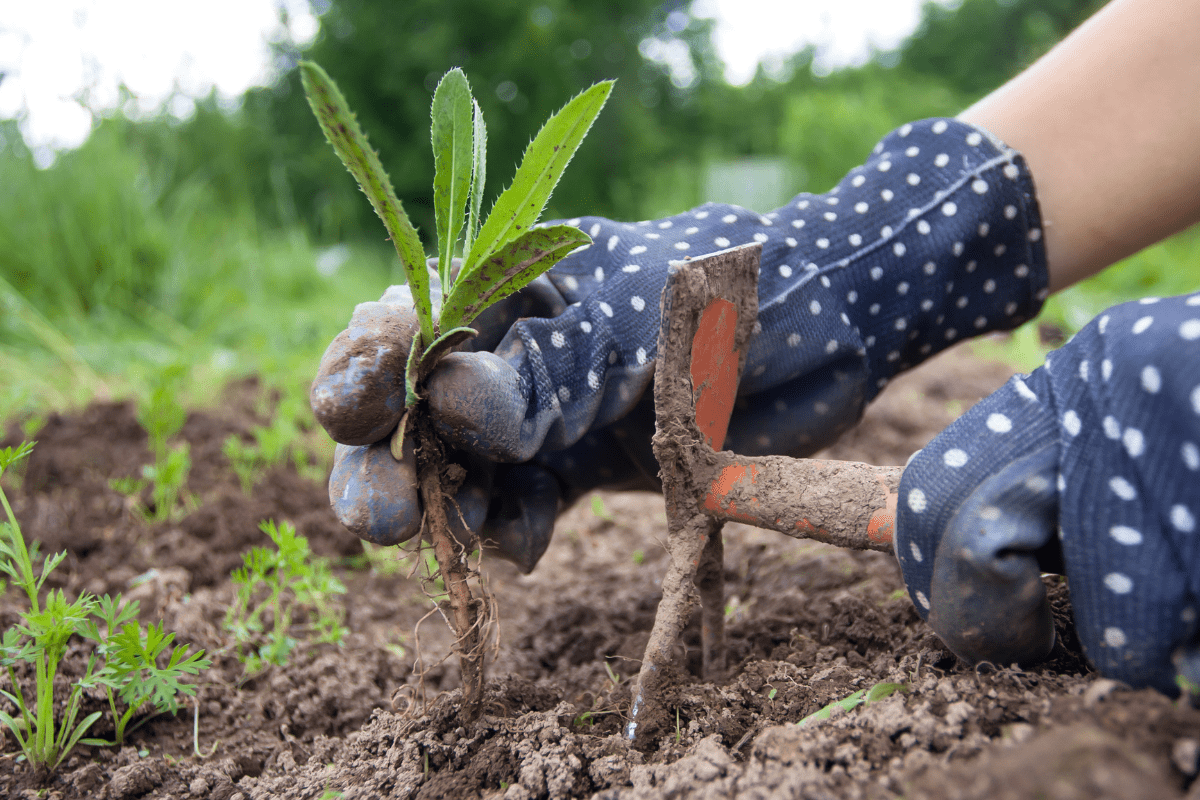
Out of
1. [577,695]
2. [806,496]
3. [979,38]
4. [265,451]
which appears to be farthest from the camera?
[979,38]

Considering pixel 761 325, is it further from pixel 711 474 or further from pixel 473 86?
pixel 473 86

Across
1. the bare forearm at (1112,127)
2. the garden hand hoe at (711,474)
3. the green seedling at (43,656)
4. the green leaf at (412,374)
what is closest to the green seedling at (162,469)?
the green seedling at (43,656)

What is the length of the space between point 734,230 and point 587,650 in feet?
2.81

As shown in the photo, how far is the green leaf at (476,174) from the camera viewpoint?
985mm

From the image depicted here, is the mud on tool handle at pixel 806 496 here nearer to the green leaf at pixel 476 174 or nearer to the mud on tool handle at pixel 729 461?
the mud on tool handle at pixel 729 461

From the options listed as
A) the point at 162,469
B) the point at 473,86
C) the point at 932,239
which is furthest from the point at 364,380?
the point at 473,86

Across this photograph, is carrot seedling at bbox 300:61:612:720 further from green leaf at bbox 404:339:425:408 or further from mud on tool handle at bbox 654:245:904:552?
mud on tool handle at bbox 654:245:904:552

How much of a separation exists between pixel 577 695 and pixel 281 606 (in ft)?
2.44

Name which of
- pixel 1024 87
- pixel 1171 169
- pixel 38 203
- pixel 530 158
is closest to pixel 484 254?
pixel 530 158

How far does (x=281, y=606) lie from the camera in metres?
1.53

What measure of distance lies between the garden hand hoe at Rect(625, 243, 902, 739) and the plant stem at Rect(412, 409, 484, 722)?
0.77ft

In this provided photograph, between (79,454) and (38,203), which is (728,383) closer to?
(79,454)

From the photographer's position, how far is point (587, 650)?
140 centimetres

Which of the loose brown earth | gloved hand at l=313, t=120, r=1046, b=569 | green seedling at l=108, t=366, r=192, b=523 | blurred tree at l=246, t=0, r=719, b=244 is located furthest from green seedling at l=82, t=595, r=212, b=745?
blurred tree at l=246, t=0, r=719, b=244
